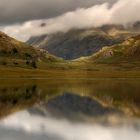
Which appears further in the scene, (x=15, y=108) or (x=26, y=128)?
(x=15, y=108)

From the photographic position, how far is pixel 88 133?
37938mm

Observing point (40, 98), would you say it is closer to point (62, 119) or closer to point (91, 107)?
point (91, 107)

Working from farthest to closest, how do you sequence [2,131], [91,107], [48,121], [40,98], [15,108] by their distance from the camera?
[40,98], [91,107], [15,108], [48,121], [2,131]

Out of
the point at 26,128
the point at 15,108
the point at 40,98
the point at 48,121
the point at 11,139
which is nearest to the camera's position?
the point at 11,139

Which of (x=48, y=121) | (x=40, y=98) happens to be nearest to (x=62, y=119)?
(x=48, y=121)

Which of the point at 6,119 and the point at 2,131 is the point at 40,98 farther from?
the point at 2,131

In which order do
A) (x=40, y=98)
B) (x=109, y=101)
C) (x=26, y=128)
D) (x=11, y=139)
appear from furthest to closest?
(x=40, y=98), (x=109, y=101), (x=26, y=128), (x=11, y=139)

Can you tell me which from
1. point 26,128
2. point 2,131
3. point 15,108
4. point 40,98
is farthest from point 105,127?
point 40,98

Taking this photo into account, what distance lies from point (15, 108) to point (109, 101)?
2194 centimetres

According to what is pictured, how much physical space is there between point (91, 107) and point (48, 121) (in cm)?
2042

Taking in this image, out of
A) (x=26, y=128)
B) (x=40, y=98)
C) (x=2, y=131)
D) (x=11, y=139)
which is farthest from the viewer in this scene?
(x=40, y=98)

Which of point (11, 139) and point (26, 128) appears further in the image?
point (26, 128)

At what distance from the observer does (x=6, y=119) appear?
47938mm

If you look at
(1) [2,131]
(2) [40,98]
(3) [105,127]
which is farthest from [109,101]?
(1) [2,131]
